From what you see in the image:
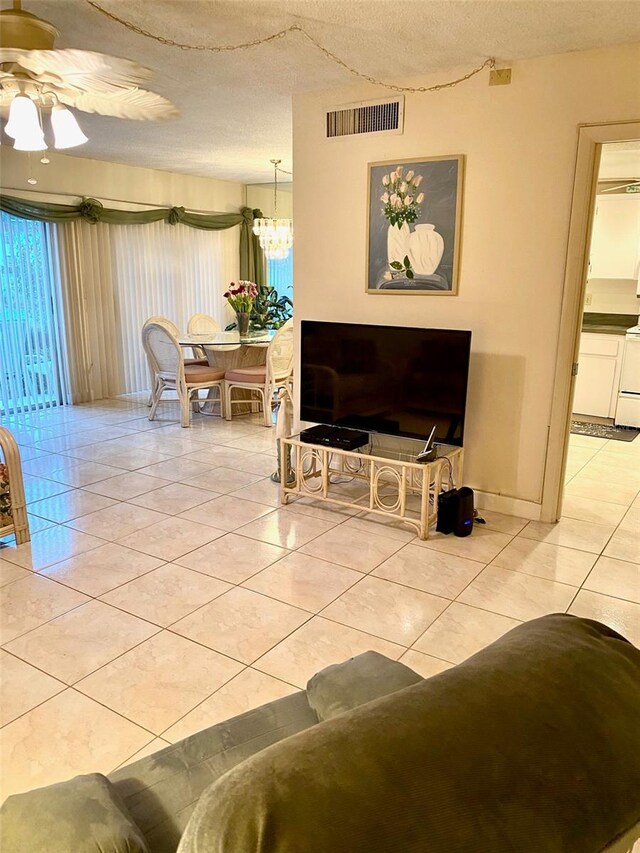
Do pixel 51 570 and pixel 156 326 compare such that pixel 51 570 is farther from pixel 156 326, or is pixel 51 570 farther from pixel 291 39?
pixel 156 326

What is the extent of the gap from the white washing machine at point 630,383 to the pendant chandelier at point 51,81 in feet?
15.6

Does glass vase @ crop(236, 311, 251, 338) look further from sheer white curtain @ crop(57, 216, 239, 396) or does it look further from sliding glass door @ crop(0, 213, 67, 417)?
sliding glass door @ crop(0, 213, 67, 417)

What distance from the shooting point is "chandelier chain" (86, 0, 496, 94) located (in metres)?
2.90

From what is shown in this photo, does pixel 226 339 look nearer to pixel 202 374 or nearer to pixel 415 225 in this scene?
pixel 202 374

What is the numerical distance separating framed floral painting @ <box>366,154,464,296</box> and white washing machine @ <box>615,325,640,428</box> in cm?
298

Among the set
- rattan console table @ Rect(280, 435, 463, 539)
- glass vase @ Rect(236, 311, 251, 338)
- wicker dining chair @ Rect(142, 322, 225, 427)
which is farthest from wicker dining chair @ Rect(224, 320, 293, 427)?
rattan console table @ Rect(280, 435, 463, 539)

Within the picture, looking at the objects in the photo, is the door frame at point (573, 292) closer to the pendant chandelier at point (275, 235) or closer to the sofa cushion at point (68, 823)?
the sofa cushion at point (68, 823)

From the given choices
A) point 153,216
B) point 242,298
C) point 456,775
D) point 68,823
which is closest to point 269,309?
point 242,298

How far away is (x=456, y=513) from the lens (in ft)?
11.5

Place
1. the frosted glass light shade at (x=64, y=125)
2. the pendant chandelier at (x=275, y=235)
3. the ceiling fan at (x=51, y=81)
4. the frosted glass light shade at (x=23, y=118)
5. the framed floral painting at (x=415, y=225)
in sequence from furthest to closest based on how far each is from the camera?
the pendant chandelier at (x=275, y=235)
the framed floral painting at (x=415, y=225)
the frosted glass light shade at (x=64, y=125)
the frosted glass light shade at (x=23, y=118)
the ceiling fan at (x=51, y=81)

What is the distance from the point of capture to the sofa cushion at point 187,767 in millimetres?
1104

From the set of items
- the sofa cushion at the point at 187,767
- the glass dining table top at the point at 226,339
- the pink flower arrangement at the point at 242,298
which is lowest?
the sofa cushion at the point at 187,767

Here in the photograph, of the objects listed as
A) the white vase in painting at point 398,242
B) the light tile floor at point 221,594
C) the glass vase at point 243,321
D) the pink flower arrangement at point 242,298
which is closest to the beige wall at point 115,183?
the pink flower arrangement at point 242,298

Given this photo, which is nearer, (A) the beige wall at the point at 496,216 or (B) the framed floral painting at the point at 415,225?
(A) the beige wall at the point at 496,216
